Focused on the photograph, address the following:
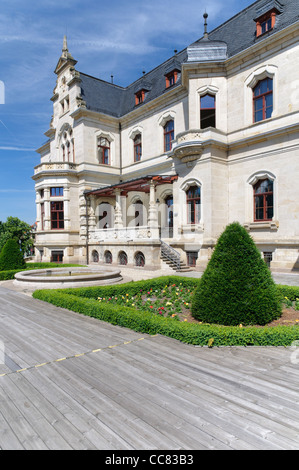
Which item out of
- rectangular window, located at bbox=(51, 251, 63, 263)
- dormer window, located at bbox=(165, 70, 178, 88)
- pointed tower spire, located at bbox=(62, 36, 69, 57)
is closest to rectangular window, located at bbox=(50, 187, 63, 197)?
rectangular window, located at bbox=(51, 251, 63, 263)

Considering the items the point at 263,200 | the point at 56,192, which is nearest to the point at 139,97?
the point at 56,192

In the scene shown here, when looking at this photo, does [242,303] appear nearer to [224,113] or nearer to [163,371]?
[163,371]

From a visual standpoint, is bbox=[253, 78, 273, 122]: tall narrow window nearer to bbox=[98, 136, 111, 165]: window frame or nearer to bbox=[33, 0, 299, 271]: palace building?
bbox=[33, 0, 299, 271]: palace building

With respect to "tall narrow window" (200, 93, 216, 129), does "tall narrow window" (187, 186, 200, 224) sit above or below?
below

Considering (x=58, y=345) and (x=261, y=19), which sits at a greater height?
(x=261, y=19)

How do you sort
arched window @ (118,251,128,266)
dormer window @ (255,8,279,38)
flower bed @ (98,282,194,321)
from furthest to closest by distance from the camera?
arched window @ (118,251,128,266) < dormer window @ (255,8,279,38) < flower bed @ (98,282,194,321)

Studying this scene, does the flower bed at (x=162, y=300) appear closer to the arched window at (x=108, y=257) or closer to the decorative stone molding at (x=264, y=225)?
the decorative stone molding at (x=264, y=225)

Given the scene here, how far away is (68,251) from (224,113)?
15.9m

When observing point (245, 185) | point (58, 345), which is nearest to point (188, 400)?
point (58, 345)

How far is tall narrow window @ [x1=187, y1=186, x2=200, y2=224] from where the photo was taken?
62.8 ft

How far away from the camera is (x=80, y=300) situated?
26.9 ft

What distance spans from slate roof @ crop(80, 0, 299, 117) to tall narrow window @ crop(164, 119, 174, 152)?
8.35 feet

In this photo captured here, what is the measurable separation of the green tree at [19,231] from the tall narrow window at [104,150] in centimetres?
1222

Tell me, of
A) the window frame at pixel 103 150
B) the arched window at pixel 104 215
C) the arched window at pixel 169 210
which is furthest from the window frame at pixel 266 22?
the arched window at pixel 104 215
